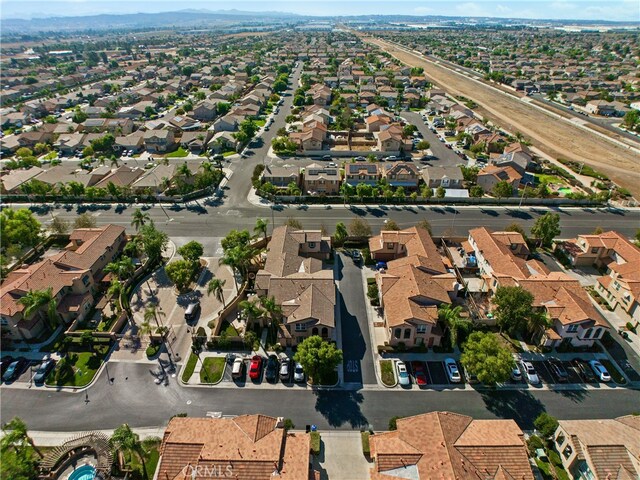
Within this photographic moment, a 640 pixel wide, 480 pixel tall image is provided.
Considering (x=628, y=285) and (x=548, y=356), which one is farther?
(x=628, y=285)

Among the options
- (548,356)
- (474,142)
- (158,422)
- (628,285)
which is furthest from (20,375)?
(474,142)

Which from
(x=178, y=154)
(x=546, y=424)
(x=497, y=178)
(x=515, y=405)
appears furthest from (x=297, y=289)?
(x=178, y=154)

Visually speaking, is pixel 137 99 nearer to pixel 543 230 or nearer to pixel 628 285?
pixel 543 230

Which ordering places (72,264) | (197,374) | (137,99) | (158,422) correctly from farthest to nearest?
(137,99)
(72,264)
(197,374)
(158,422)

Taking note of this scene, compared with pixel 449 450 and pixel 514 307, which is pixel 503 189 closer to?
pixel 514 307

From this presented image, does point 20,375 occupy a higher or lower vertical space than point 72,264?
lower

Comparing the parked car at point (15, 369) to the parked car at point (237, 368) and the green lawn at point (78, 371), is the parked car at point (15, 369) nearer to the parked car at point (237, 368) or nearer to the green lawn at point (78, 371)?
the green lawn at point (78, 371)

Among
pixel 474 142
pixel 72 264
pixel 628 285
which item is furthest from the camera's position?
pixel 474 142
